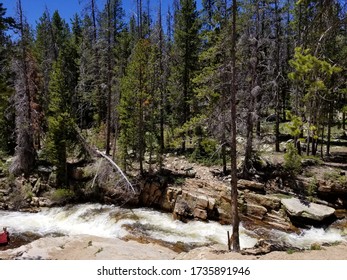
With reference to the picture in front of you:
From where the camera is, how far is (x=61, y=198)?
69.7 ft

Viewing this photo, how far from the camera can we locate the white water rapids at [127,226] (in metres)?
15.3

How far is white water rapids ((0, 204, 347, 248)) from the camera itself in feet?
50.2

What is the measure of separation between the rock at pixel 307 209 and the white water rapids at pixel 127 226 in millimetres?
818

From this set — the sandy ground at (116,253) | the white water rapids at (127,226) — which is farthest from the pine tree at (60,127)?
the sandy ground at (116,253)

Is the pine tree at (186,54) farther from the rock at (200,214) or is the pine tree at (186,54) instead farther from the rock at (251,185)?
the rock at (200,214)

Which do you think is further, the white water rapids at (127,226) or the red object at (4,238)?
the white water rapids at (127,226)

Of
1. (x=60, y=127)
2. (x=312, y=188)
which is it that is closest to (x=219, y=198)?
(x=312, y=188)

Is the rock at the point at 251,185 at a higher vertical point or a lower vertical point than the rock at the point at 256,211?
higher

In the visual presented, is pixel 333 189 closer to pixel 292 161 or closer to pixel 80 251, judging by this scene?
pixel 292 161

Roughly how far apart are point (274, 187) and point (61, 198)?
14776 mm

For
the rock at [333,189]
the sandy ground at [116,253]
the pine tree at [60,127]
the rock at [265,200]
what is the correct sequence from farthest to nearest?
the pine tree at [60,127] < the rock at [333,189] < the rock at [265,200] < the sandy ground at [116,253]

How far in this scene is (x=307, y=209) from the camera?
663 inches
